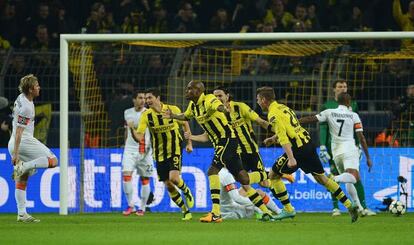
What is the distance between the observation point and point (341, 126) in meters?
16.1

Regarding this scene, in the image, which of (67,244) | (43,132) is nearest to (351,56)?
(43,132)

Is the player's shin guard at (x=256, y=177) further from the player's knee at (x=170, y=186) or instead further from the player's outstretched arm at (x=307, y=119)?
the player's knee at (x=170, y=186)

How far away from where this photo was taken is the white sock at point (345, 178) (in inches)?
619

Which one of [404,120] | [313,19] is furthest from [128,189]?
[313,19]

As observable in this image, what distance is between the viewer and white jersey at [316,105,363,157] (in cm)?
1595

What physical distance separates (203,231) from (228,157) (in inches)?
86.0

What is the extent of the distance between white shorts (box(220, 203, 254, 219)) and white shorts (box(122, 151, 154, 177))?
223cm

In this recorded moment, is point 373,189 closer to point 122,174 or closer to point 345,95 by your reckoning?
point 345,95

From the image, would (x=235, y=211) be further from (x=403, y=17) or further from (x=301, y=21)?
(x=403, y=17)

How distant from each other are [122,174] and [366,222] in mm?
5051

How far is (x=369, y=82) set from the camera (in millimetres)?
18859

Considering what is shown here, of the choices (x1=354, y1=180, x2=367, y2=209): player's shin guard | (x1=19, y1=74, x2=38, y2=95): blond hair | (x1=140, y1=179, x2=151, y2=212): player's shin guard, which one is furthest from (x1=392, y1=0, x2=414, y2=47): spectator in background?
(x1=19, y1=74, x2=38, y2=95): blond hair

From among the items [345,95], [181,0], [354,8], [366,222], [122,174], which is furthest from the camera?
[181,0]

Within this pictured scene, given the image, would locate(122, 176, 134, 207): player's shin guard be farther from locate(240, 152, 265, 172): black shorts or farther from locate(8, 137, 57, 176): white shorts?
locate(8, 137, 57, 176): white shorts
